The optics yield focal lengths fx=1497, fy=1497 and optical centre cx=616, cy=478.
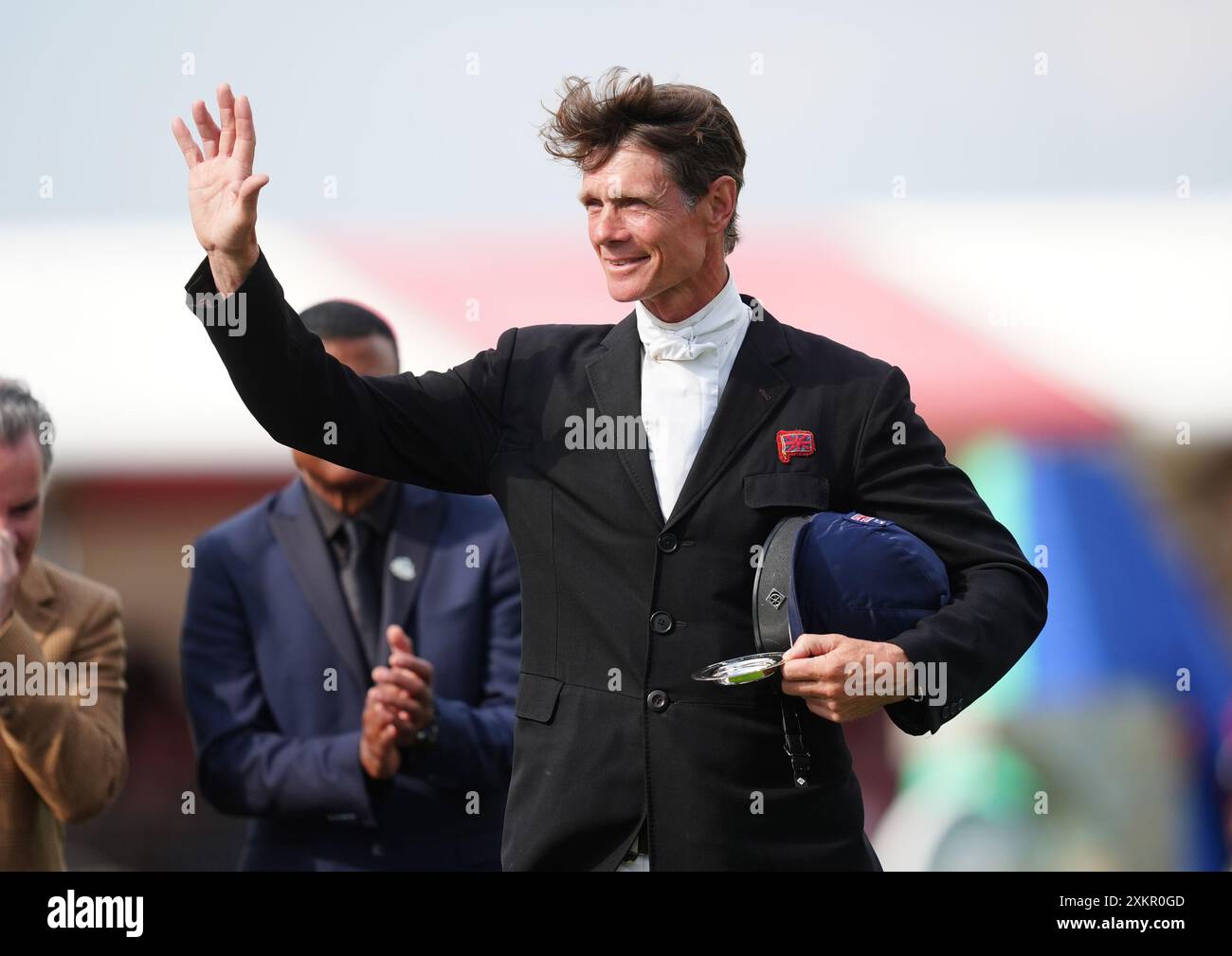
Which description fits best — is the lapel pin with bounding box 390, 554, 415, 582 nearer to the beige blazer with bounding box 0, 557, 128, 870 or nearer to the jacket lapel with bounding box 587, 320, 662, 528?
the beige blazer with bounding box 0, 557, 128, 870

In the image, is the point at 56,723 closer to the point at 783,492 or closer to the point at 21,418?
the point at 21,418

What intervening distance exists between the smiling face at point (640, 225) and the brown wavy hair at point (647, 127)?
22mm

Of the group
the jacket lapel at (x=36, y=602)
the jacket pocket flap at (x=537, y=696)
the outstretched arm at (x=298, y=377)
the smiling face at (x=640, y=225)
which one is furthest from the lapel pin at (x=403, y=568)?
the smiling face at (x=640, y=225)

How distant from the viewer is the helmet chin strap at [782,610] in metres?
2.33

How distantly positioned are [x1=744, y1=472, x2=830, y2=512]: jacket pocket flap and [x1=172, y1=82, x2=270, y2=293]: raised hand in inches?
34.3

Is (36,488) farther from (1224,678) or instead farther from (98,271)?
(1224,678)

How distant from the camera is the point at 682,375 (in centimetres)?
259

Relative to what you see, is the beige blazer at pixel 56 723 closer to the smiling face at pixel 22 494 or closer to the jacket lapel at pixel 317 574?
the smiling face at pixel 22 494

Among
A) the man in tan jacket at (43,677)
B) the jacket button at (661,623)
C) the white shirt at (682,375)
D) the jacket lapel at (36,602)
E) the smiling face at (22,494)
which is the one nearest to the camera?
the jacket button at (661,623)

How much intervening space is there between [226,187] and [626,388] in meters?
0.73

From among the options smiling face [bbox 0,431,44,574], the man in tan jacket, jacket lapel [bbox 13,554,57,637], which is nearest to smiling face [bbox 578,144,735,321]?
the man in tan jacket

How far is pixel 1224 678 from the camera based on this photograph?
430 cm

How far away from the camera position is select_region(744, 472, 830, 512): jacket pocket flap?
2438 mm
